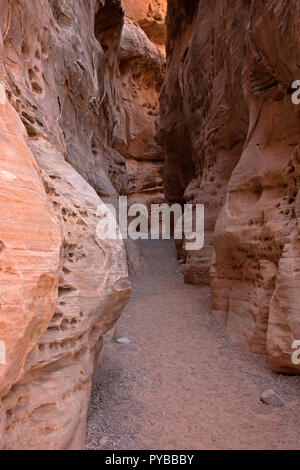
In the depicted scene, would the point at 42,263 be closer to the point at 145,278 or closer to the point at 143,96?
the point at 145,278

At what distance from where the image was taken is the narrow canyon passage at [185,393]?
3.18 meters

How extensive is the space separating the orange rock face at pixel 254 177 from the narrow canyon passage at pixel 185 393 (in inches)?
16.9

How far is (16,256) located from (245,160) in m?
5.03

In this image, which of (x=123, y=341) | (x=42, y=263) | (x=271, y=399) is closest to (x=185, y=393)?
(x=271, y=399)

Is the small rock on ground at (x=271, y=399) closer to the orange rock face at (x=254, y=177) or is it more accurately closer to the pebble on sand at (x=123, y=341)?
the orange rock face at (x=254, y=177)

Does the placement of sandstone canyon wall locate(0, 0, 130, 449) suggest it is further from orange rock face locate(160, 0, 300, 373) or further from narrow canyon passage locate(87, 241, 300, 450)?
orange rock face locate(160, 0, 300, 373)

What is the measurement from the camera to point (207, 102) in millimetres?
9508

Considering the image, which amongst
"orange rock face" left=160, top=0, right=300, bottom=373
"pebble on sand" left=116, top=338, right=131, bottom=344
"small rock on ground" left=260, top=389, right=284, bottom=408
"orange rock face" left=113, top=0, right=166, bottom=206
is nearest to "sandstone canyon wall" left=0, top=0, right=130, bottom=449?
"pebble on sand" left=116, top=338, right=131, bottom=344

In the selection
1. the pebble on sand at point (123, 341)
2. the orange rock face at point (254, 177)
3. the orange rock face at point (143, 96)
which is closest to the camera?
the orange rock face at point (254, 177)

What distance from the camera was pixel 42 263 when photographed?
2.36 meters

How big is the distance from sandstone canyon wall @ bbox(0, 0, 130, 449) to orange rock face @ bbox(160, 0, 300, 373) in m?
2.34

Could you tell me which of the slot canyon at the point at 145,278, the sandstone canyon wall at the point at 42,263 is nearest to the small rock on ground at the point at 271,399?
the slot canyon at the point at 145,278

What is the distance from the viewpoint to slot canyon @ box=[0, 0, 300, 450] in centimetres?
242
